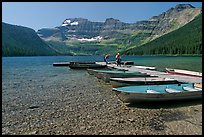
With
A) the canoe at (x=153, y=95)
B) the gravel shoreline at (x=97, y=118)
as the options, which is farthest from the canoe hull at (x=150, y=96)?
the gravel shoreline at (x=97, y=118)

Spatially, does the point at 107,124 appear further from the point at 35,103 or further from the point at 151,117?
the point at 35,103

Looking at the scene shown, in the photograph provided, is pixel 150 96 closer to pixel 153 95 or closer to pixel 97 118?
pixel 153 95

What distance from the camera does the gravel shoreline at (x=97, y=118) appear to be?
13.2 meters

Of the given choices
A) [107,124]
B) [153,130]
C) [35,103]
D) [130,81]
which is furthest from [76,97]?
[153,130]

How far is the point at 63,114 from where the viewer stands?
16969 mm

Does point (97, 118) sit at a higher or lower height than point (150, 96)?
lower

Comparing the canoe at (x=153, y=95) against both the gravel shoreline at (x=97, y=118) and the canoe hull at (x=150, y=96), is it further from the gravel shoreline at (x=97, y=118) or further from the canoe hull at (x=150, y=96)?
the gravel shoreline at (x=97, y=118)

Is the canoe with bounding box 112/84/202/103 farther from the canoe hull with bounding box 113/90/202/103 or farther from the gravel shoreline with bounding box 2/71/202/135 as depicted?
the gravel shoreline with bounding box 2/71/202/135

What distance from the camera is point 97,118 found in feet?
51.6

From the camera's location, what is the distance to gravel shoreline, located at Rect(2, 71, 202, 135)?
13.2 m

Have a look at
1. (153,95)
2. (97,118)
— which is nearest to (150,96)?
(153,95)

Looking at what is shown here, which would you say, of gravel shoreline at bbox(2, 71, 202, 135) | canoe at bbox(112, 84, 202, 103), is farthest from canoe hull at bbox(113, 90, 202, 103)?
gravel shoreline at bbox(2, 71, 202, 135)

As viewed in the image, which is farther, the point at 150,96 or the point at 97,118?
the point at 150,96

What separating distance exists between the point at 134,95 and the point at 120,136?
6.35 meters
